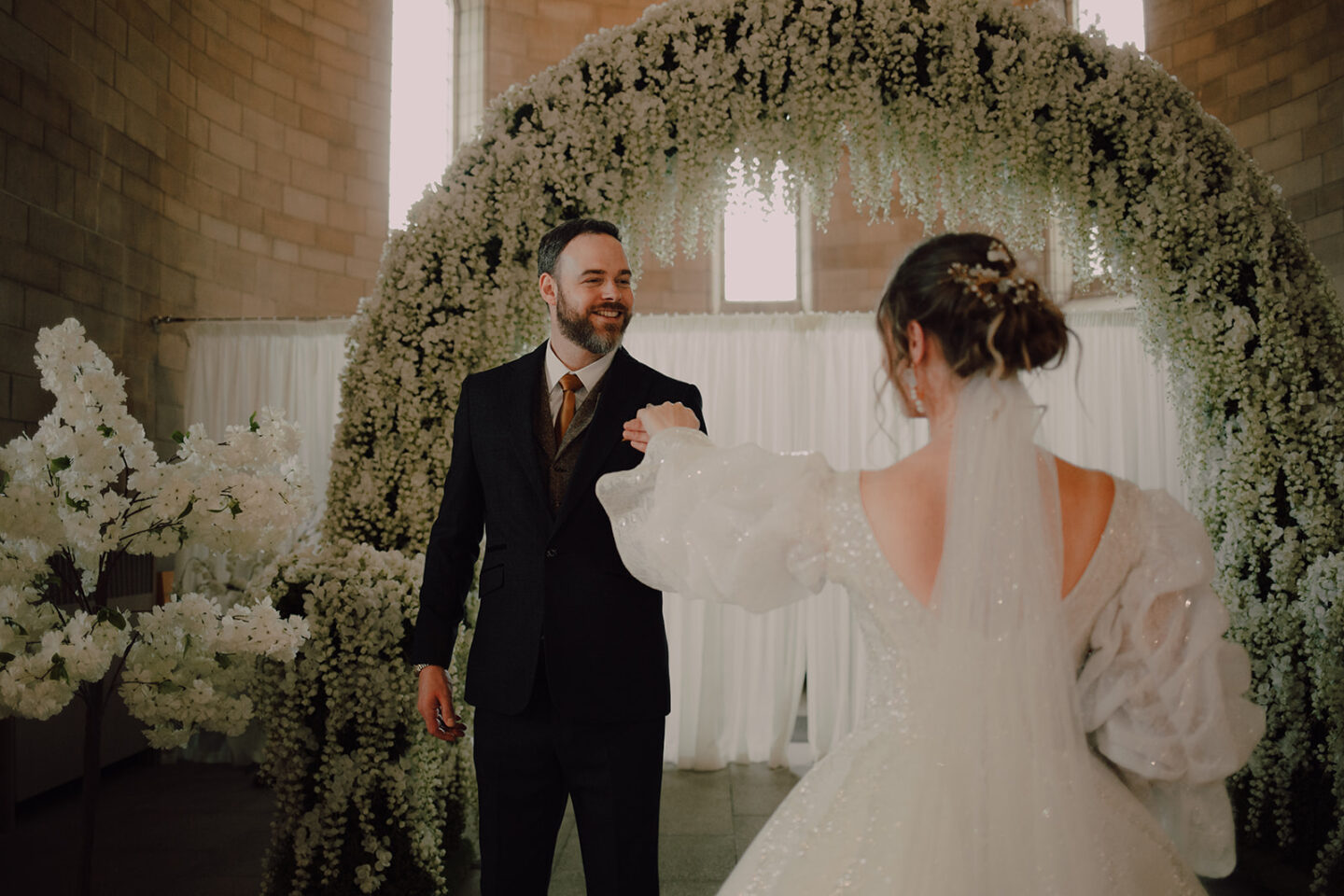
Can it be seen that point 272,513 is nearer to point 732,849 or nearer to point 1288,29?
point 732,849

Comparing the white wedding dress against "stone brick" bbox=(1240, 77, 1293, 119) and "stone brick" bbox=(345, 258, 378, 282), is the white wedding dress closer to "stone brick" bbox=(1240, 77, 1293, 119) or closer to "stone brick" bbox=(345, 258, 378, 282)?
"stone brick" bbox=(1240, 77, 1293, 119)

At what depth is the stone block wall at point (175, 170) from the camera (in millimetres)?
4406

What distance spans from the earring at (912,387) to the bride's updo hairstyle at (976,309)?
38 mm

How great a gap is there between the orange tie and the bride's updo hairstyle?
0.83m

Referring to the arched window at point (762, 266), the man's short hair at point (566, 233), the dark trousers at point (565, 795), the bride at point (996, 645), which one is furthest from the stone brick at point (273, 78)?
the bride at point (996, 645)

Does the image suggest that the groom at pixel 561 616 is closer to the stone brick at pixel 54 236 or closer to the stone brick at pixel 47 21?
the stone brick at pixel 54 236

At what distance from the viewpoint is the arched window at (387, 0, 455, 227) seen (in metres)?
7.54

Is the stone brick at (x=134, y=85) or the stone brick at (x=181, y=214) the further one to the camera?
the stone brick at (x=181, y=214)

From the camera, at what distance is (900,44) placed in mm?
3570

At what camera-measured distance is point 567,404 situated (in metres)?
1.99

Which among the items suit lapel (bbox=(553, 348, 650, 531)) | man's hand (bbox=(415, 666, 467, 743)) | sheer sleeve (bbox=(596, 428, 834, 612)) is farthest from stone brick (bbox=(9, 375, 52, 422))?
sheer sleeve (bbox=(596, 428, 834, 612))

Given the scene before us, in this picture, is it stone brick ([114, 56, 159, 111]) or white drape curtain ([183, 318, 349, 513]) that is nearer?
stone brick ([114, 56, 159, 111])

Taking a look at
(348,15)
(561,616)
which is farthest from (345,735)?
(348,15)

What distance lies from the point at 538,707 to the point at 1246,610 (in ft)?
10.5
